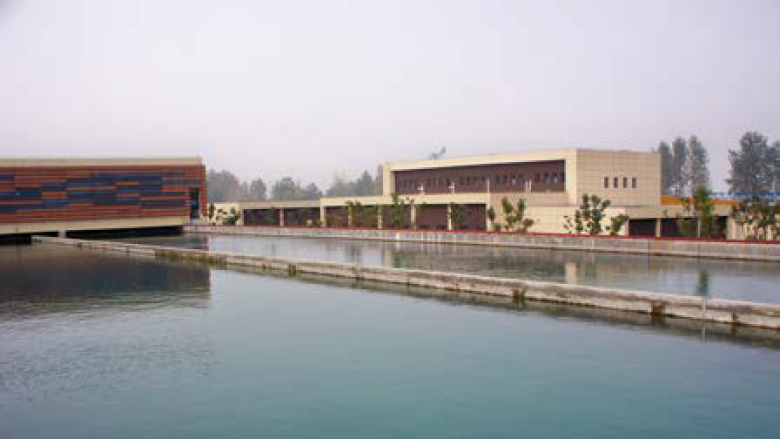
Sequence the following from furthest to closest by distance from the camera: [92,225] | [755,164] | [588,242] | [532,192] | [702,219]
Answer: [755,164] → [92,225] → [532,192] → [588,242] → [702,219]

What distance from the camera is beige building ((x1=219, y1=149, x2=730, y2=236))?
79.8 metres

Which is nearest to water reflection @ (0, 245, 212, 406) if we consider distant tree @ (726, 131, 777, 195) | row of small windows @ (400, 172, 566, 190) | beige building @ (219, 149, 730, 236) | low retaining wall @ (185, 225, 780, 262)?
low retaining wall @ (185, 225, 780, 262)

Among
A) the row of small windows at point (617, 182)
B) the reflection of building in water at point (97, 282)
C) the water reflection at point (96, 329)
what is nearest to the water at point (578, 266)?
the reflection of building in water at point (97, 282)

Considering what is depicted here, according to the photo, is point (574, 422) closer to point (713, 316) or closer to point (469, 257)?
point (713, 316)

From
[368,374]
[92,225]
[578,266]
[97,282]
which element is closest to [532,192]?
[578,266]

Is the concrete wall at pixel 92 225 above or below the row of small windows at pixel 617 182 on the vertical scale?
below

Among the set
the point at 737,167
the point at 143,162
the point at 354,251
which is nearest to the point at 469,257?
the point at 354,251

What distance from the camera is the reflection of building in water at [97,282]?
146 feet

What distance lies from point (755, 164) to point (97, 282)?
168m

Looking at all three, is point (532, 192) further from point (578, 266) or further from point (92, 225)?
Result: point (92, 225)

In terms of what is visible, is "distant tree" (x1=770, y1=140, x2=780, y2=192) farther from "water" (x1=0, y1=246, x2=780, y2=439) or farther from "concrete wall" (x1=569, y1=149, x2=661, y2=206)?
"water" (x1=0, y1=246, x2=780, y2=439)

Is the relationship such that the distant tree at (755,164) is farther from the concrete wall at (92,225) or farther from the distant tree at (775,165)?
the concrete wall at (92,225)

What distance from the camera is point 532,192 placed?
91562 millimetres

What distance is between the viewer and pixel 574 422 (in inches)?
832
